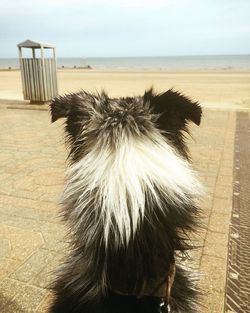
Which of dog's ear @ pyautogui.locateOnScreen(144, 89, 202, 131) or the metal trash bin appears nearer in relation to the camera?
dog's ear @ pyautogui.locateOnScreen(144, 89, 202, 131)

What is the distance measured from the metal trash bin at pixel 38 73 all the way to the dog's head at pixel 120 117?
35.1 ft

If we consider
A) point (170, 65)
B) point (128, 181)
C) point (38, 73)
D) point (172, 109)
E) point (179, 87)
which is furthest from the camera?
point (170, 65)

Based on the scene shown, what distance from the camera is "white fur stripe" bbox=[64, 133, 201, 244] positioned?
1.18 meters

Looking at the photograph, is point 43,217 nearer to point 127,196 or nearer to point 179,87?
point 127,196

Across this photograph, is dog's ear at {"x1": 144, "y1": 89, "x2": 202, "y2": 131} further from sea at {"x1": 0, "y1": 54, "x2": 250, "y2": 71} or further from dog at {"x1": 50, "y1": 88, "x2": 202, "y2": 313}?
sea at {"x1": 0, "y1": 54, "x2": 250, "y2": 71}

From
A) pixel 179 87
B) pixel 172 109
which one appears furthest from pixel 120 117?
pixel 179 87

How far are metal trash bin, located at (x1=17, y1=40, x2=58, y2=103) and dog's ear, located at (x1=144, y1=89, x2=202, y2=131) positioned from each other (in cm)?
1085

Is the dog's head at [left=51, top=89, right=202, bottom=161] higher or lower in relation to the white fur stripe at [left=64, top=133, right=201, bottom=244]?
higher

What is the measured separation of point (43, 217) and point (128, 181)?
2.86m

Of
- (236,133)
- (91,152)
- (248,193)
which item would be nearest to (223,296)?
(91,152)

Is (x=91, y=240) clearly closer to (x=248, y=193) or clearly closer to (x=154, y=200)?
(x=154, y=200)

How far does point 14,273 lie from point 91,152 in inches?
79.2

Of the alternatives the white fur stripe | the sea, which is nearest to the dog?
the white fur stripe

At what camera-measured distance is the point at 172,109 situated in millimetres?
Answer: 1458
